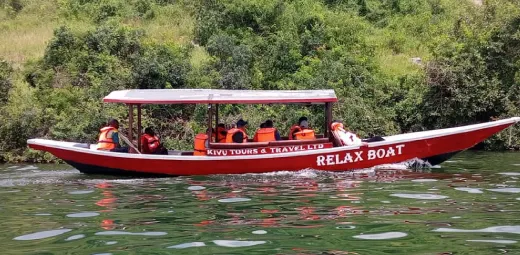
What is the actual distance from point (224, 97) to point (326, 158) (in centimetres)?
245

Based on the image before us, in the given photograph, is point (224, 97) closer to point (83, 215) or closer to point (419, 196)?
point (419, 196)

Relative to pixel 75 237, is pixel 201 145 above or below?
above

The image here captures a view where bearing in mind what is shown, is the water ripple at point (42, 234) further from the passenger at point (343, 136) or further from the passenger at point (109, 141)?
the passenger at point (343, 136)

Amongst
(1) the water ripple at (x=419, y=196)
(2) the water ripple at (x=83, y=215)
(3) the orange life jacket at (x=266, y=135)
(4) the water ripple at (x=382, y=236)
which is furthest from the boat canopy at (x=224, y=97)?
(4) the water ripple at (x=382, y=236)

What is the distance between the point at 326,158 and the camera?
14.8 m

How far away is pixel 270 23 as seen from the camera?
1069 inches

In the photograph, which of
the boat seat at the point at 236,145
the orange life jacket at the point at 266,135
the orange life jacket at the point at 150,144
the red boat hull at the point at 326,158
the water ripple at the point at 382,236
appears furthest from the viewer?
the orange life jacket at the point at 150,144

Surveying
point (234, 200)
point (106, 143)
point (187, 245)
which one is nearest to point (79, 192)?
point (234, 200)

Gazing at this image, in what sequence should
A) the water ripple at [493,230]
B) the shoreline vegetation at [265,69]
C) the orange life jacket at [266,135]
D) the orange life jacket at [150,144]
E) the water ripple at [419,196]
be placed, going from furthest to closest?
the shoreline vegetation at [265,69] → the orange life jacket at [150,144] → the orange life jacket at [266,135] → the water ripple at [419,196] → the water ripple at [493,230]

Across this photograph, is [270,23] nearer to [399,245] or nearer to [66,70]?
[66,70]

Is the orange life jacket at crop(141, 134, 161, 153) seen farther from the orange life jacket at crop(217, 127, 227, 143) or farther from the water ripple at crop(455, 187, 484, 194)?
the water ripple at crop(455, 187, 484, 194)

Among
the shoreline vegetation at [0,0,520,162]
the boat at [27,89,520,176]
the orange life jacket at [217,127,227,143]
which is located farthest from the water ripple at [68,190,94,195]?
the shoreline vegetation at [0,0,520,162]

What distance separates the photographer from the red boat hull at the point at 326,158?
14758 millimetres

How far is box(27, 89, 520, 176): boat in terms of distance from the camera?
582 inches
